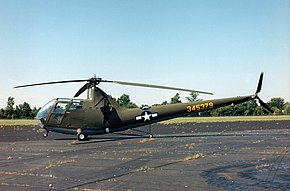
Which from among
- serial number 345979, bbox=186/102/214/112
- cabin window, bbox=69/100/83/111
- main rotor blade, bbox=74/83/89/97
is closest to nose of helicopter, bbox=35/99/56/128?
cabin window, bbox=69/100/83/111

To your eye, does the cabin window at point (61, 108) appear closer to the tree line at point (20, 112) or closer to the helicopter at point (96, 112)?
the helicopter at point (96, 112)

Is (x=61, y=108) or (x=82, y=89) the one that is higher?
(x=82, y=89)

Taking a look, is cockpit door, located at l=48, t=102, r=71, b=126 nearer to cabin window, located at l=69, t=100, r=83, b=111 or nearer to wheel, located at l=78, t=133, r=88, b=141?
cabin window, located at l=69, t=100, r=83, b=111

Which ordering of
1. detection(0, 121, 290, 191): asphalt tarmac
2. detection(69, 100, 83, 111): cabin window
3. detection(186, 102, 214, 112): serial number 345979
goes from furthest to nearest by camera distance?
detection(69, 100, 83, 111): cabin window, detection(186, 102, 214, 112): serial number 345979, detection(0, 121, 290, 191): asphalt tarmac

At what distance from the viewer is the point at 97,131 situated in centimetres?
2092


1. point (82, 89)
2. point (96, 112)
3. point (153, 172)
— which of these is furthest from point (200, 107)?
point (153, 172)

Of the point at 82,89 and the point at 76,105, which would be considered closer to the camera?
the point at 76,105

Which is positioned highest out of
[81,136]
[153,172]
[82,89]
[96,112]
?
[82,89]

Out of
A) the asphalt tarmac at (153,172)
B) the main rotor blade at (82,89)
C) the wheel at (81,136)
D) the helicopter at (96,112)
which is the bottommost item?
the asphalt tarmac at (153,172)

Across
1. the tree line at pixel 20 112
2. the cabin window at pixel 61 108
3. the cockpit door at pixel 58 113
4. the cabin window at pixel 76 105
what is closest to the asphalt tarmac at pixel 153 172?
the cockpit door at pixel 58 113

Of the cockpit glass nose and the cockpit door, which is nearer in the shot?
the cockpit door

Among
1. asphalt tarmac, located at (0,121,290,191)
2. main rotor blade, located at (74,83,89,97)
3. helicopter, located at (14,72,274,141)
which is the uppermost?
main rotor blade, located at (74,83,89,97)

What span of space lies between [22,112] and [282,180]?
135 metres

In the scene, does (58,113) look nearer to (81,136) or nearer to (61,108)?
(61,108)
